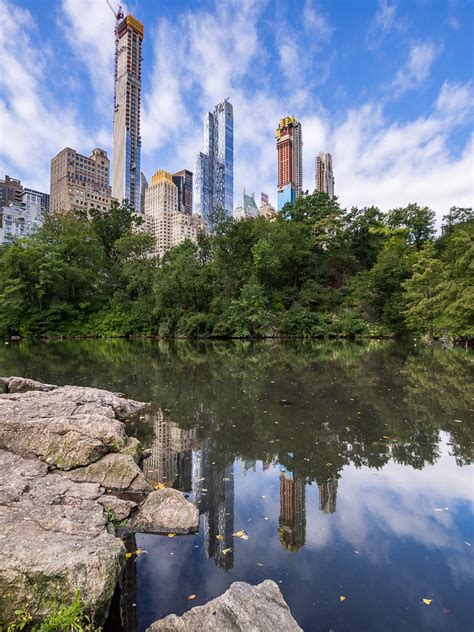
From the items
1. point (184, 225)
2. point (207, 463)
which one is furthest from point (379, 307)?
point (184, 225)

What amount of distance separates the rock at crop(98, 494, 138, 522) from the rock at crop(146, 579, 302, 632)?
1522 millimetres

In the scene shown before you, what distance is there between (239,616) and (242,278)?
32.8 meters

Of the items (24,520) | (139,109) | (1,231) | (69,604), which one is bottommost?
(69,604)

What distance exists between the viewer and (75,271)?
33.1m

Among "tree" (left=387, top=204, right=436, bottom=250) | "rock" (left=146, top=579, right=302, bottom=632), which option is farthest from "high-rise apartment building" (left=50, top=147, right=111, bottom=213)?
"rock" (left=146, top=579, right=302, bottom=632)

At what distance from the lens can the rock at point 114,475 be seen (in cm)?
420

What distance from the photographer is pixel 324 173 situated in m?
122

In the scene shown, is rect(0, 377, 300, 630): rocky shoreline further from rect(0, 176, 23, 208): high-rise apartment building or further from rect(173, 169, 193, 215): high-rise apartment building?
rect(173, 169, 193, 215): high-rise apartment building

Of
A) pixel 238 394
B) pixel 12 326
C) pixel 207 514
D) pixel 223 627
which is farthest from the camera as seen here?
pixel 12 326

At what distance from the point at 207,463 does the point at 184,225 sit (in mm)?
84049

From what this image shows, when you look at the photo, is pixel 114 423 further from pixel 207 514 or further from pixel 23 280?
pixel 23 280

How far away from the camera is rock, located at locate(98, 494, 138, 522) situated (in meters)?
3.53

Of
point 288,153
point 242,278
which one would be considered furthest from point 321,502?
point 288,153

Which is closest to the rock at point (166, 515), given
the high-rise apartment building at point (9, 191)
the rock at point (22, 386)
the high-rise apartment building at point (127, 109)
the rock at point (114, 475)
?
the rock at point (114, 475)
